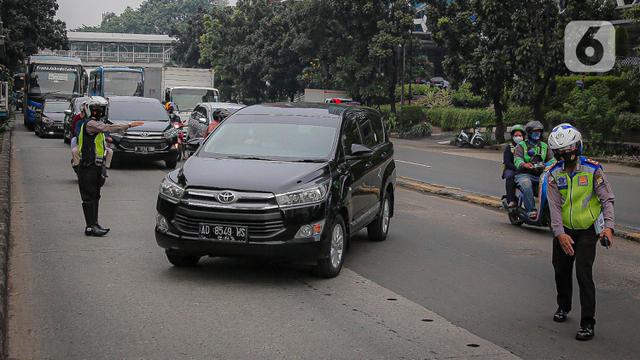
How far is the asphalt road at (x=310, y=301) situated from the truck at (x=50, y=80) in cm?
2935

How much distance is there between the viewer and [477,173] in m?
23.0

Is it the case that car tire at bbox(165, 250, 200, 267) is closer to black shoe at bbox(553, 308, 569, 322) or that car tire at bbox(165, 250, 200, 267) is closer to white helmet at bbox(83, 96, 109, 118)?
white helmet at bbox(83, 96, 109, 118)

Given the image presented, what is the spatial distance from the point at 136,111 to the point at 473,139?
1807 cm

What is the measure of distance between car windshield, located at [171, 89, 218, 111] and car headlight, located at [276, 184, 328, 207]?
1036 inches

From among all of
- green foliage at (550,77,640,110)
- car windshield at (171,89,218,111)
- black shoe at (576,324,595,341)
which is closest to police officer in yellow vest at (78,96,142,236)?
black shoe at (576,324,595,341)

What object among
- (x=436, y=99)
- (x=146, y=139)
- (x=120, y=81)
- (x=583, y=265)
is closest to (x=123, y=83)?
(x=120, y=81)

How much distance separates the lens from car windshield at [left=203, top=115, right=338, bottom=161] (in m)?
9.48

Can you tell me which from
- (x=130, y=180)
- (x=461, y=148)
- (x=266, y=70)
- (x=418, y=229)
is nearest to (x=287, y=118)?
(x=418, y=229)

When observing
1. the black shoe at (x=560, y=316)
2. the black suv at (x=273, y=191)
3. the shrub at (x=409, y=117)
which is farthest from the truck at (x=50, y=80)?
the black shoe at (x=560, y=316)

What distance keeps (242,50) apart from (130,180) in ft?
169

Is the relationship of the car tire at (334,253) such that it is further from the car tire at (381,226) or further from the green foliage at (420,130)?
the green foliage at (420,130)

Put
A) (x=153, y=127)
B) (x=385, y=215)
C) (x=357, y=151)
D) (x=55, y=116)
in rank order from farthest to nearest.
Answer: (x=55, y=116) → (x=153, y=127) → (x=385, y=215) → (x=357, y=151)

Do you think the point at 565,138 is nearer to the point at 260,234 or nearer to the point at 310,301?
the point at 310,301

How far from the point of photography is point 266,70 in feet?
215
